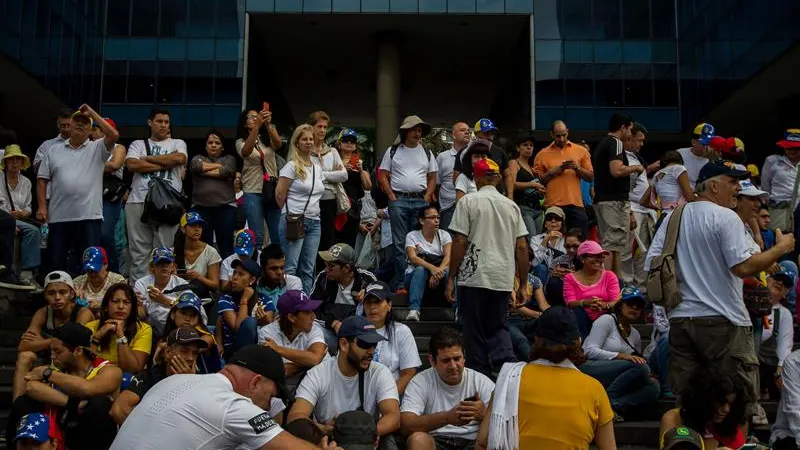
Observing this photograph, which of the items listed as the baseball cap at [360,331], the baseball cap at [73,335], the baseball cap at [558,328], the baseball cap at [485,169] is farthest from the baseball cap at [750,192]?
the baseball cap at [73,335]

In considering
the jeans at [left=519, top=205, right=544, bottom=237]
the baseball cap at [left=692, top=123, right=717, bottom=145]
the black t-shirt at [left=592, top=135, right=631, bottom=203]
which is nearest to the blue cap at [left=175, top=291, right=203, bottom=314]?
the jeans at [left=519, top=205, right=544, bottom=237]

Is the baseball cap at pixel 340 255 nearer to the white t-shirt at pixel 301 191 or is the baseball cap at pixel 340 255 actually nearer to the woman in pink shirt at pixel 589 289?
the white t-shirt at pixel 301 191

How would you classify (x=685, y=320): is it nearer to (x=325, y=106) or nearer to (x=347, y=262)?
(x=347, y=262)

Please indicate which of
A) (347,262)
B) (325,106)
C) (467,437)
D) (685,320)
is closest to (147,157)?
(347,262)

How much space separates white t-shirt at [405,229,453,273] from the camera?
32.0ft

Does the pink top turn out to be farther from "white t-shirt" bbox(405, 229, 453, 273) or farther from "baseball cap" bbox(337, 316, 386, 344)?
"baseball cap" bbox(337, 316, 386, 344)

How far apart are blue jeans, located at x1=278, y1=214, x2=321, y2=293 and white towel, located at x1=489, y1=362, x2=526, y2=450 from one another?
206 inches

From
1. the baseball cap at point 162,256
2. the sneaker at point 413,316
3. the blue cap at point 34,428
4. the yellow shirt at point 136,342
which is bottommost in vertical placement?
the blue cap at point 34,428

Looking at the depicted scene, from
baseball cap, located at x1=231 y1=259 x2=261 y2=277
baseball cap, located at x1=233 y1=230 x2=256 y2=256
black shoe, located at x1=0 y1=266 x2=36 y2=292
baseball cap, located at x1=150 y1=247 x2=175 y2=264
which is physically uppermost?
baseball cap, located at x1=233 y1=230 x2=256 y2=256

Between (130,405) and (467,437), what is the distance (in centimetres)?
238

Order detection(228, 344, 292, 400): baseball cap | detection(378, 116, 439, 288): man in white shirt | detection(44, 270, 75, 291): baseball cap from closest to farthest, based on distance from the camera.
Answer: detection(228, 344, 292, 400): baseball cap < detection(44, 270, 75, 291): baseball cap < detection(378, 116, 439, 288): man in white shirt

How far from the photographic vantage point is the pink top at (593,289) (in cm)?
865

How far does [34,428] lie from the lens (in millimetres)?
6156

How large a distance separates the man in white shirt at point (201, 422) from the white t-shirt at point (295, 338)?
3.51 metres
